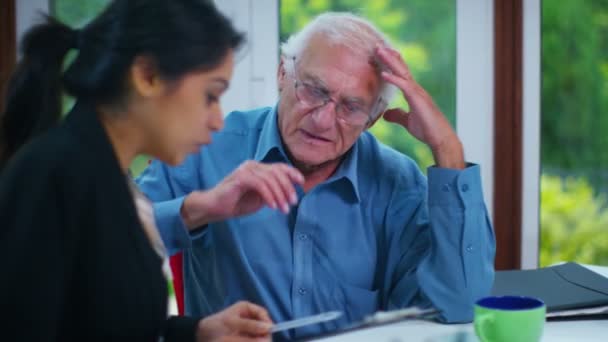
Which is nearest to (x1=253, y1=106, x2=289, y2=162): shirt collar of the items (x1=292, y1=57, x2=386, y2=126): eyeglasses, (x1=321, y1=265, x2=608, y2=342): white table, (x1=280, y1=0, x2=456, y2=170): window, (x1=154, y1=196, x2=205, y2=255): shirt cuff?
(x1=292, y1=57, x2=386, y2=126): eyeglasses

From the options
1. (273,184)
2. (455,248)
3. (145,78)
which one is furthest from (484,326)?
(145,78)

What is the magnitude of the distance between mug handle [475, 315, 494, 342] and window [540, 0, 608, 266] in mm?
1681

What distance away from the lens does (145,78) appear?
95 cm

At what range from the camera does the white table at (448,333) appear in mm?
1330

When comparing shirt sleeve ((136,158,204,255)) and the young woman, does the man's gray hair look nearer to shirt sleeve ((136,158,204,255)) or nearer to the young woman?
shirt sleeve ((136,158,204,255))

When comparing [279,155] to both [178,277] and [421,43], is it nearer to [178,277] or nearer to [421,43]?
[178,277]

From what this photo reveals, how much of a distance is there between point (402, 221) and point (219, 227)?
1.35 feet

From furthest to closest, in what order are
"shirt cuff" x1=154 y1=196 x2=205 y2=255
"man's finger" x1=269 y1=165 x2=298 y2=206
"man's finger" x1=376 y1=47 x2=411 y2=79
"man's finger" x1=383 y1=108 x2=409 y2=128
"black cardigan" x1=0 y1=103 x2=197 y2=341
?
"man's finger" x1=383 y1=108 x2=409 y2=128 < "man's finger" x1=376 y1=47 x2=411 y2=79 < "shirt cuff" x1=154 y1=196 x2=205 y2=255 < "man's finger" x1=269 y1=165 x2=298 y2=206 < "black cardigan" x1=0 y1=103 x2=197 y2=341

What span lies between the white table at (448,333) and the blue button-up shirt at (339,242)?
0.06 m

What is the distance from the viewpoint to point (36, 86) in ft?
3.22

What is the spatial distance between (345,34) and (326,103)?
15 centimetres

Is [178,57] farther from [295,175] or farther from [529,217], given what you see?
[529,217]

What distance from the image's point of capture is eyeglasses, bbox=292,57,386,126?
1.52m

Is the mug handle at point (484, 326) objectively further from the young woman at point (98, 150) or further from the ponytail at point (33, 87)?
the ponytail at point (33, 87)
